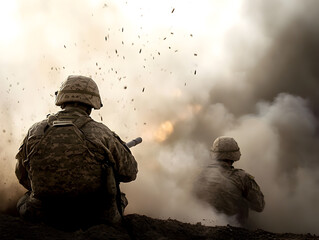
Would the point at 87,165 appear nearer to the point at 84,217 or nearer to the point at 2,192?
the point at 84,217

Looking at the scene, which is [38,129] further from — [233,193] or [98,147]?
[233,193]

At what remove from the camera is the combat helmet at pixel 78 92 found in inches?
172

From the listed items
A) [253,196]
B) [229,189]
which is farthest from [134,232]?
[253,196]

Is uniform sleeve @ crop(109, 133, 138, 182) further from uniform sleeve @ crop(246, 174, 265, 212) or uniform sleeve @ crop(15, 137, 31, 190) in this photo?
uniform sleeve @ crop(246, 174, 265, 212)

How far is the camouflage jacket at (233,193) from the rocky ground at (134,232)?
4.64 ft

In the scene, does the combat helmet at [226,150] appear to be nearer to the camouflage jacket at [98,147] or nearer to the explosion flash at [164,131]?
the camouflage jacket at [98,147]

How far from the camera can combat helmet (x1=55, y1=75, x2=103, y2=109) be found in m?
4.37

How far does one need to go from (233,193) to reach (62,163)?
11.4 ft

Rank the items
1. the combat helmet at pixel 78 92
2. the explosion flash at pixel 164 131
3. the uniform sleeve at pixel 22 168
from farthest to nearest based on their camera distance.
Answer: the explosion flash at pixel 164 131, the combat helmet at pixel 78 92, the uniform sleeve at pixel 22 168

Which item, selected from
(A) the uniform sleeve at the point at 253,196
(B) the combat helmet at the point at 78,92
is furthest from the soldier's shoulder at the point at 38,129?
(A) the uniform sleeve at the point at 253,196

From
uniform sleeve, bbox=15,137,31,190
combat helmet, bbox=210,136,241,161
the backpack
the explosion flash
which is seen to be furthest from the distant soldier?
the explosion flash

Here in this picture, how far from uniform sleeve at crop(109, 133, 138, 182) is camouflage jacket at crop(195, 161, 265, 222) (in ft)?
8.08

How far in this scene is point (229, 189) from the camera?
636 centimetres

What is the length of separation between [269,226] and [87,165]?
9.47 metres
